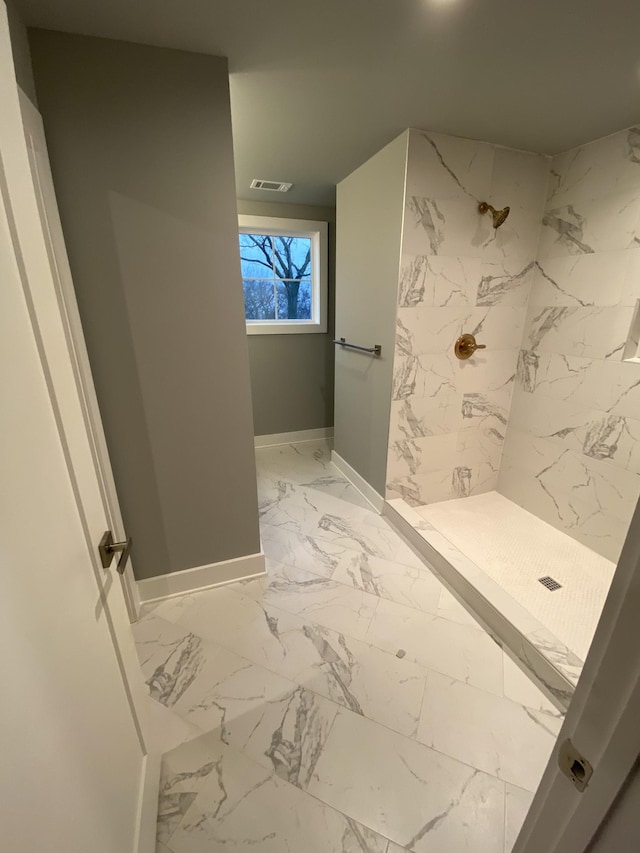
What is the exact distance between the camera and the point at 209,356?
62.4 inches

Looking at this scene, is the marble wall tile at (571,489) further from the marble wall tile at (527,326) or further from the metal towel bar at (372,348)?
the metal towel bar at (372,348)

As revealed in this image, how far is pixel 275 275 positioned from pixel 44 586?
3254 mm

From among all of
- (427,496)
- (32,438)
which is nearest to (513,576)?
(427,496)

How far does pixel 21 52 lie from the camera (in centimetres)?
109

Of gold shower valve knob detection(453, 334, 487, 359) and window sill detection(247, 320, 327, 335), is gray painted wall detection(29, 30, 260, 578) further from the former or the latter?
window sill detection(247, 320, 327, 335)

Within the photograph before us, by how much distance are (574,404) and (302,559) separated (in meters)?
1.82

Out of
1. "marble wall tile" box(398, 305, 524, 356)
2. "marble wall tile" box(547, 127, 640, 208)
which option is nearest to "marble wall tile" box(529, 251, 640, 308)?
"marble wall tile" box(398, 305, 524, 356)

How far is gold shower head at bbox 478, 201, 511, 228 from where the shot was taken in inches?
77.2

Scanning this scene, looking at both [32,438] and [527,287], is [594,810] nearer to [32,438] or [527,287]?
[32,438]

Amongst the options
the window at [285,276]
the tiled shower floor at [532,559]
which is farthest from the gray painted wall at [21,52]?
the tiled shower floor at [532,559]

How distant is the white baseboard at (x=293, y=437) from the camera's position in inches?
144

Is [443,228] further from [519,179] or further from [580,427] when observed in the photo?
[580,427]

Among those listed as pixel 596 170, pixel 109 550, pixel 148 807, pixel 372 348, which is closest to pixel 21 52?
pixel 109 550

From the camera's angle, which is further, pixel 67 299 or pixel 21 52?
pixel 67 299
